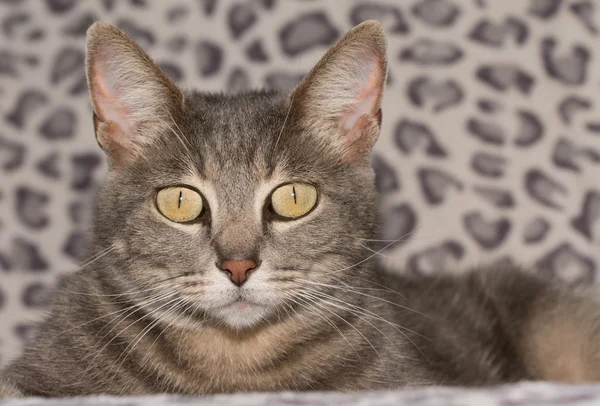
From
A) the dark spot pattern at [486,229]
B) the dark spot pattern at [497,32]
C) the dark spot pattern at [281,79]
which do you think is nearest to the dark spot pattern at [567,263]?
the dark spot pattern at [486,229]

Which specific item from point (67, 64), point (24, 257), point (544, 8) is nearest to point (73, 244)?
point (24, 257)

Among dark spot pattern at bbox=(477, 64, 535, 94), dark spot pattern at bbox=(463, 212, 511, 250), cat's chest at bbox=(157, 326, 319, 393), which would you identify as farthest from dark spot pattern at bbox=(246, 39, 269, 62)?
cat's chest at bbox=(157, 326, 319, 393)

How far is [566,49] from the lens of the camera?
263 centimetres

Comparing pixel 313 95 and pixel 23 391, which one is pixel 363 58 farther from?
pixel 23 391

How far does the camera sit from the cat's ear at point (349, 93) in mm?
1562

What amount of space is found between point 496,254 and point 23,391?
142 cm

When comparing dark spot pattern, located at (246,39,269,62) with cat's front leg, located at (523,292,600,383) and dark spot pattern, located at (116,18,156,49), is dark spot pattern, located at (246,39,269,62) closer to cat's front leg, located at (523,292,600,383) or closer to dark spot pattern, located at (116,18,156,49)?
dark spot pattern, located at (116,18,156,49)

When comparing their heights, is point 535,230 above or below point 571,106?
below

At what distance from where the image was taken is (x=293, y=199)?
1520mm

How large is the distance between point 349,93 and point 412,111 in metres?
0.97

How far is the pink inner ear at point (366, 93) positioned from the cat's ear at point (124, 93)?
0.33m

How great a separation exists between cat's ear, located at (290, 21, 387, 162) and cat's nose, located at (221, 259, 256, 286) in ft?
1.15

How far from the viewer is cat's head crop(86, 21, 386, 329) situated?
1.43 m

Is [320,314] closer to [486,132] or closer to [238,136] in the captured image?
[238,136]
